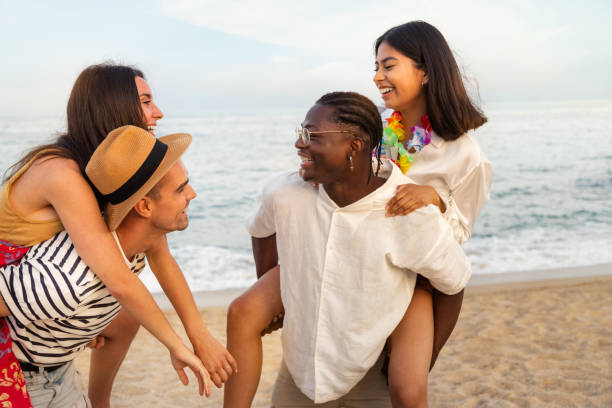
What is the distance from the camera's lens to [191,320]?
250 cm

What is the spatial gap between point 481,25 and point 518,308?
26.3 meters

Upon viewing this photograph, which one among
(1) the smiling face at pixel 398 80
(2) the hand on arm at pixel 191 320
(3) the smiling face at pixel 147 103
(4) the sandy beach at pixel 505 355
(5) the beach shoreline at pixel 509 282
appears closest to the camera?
(2) the hand on arm at pixel 191 320

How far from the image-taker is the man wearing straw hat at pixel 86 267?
2061 mm

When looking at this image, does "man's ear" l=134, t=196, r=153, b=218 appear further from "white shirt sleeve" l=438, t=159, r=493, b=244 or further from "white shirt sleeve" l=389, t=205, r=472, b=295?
"white shirt sleeve" l=438, t=159, r=493, b=244

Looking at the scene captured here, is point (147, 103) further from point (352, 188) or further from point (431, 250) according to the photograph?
point (431, 250)

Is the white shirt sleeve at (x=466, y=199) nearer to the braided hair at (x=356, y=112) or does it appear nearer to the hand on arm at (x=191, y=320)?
the braided hair at (x=356, y=112)

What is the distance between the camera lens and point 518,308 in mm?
5945

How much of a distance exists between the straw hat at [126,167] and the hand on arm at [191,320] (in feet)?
1.23

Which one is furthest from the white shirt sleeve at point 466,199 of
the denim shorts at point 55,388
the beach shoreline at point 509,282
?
the beach shoreline at point 509,282

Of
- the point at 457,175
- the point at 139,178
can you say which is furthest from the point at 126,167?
the point at 457,175

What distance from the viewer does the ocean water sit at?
10.5 metres

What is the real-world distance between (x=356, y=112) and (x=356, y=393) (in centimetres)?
144

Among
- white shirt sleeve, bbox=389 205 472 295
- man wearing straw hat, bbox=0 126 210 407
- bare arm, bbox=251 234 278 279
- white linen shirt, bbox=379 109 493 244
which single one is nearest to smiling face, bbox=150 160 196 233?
man wearing straw hat, bbox=0 126 210 407

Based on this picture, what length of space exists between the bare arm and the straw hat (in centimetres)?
95
